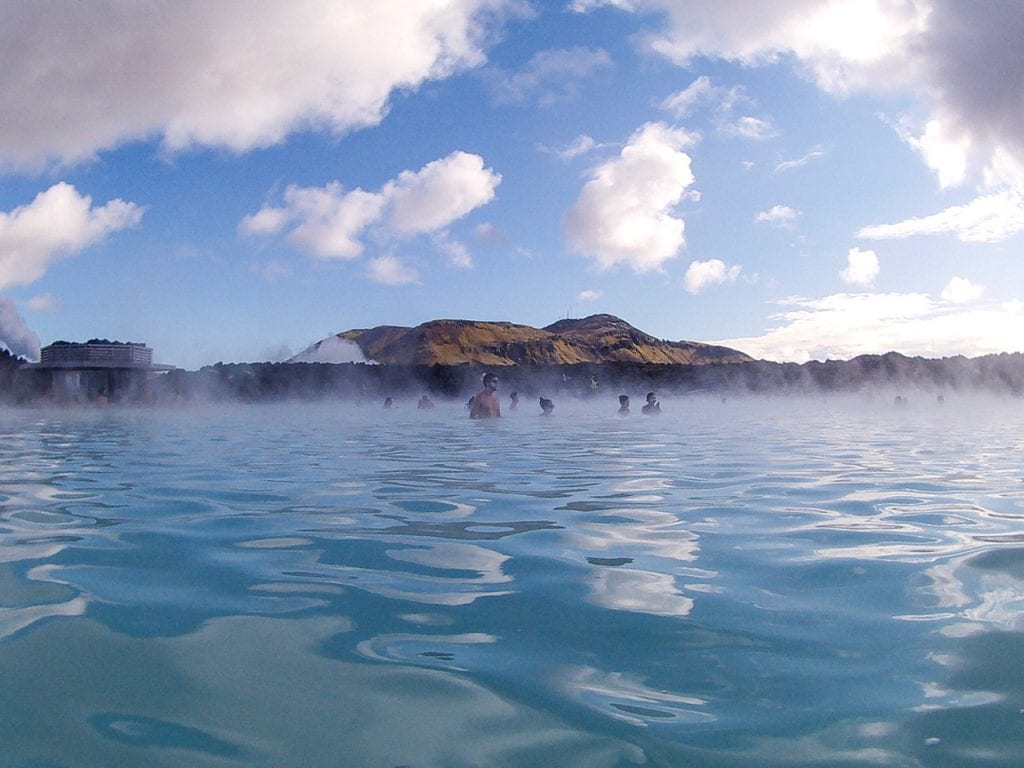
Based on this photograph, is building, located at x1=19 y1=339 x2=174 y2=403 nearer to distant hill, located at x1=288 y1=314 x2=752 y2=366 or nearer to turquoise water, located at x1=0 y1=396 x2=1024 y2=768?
turquoise water, located at x1=0 y1=396 x2=1024 y2=768

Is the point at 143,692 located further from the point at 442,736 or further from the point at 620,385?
the point at 620,385

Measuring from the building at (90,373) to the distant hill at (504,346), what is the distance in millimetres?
55920

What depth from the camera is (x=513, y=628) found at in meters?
2.61

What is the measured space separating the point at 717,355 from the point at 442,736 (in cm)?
12301

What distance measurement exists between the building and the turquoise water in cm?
2857

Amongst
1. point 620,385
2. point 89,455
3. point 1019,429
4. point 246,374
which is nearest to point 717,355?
point 620,385

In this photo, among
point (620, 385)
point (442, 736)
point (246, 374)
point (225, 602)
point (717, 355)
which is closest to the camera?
point (442, 736)

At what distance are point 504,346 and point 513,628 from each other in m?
106

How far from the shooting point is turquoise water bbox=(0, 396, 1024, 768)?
72.5 inches

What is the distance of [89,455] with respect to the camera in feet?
30.2

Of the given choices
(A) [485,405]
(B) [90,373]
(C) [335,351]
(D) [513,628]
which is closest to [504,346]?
(C) [335,351]

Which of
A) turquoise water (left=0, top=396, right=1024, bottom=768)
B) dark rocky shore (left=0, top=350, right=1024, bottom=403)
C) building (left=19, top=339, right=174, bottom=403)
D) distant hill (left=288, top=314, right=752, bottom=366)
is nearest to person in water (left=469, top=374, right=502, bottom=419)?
turquoise water (left=0, top=396, right=1024, bottom=768)

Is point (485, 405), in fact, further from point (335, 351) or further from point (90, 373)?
point (335, 351)

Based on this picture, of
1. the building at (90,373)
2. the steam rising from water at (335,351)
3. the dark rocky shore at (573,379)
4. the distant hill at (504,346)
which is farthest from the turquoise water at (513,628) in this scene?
the steam rising from water at (335,351)
